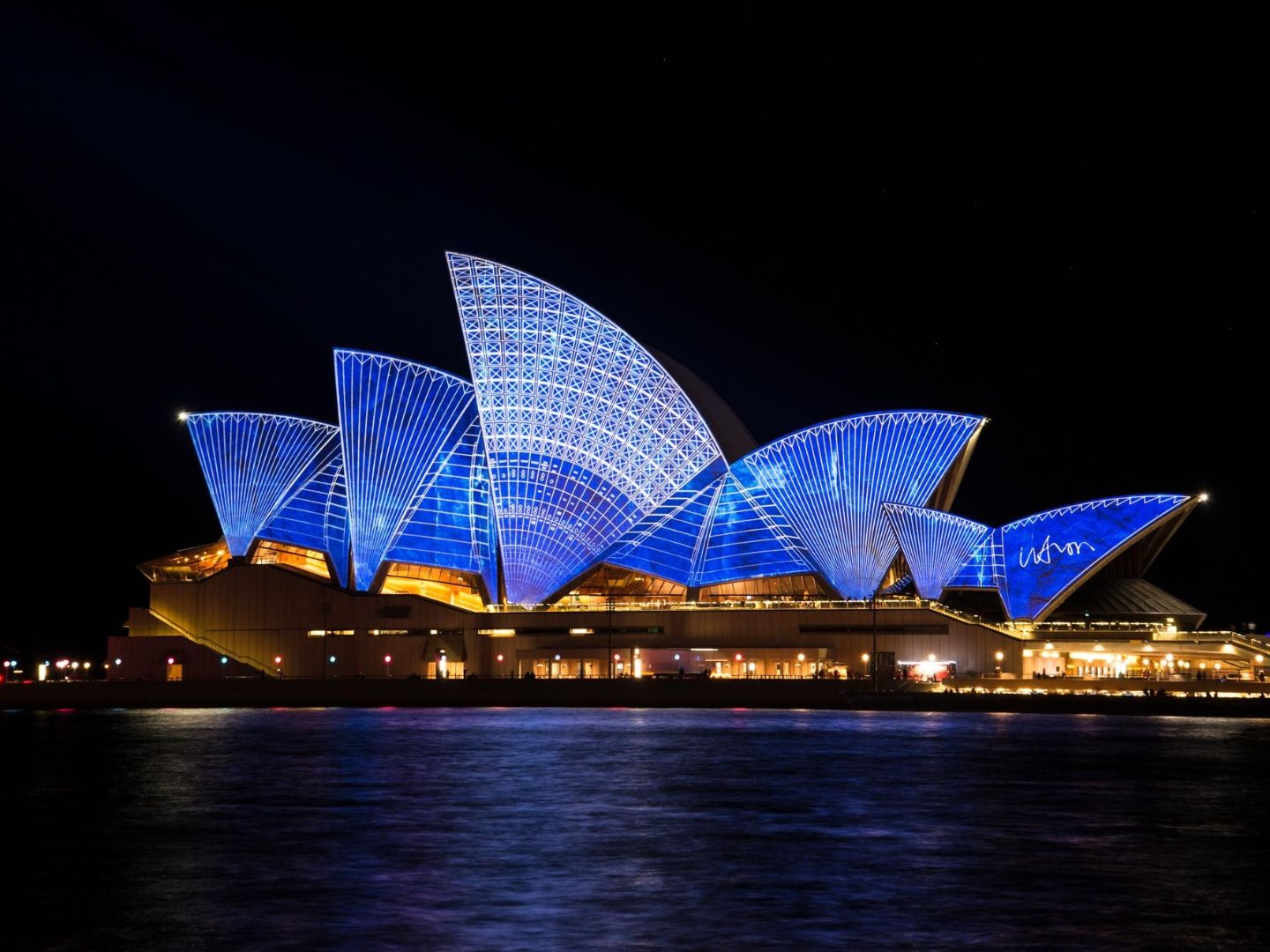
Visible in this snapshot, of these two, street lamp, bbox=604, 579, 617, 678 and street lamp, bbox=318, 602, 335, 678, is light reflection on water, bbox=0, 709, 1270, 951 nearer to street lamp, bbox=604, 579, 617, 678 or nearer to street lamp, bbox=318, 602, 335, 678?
street lamp, bbox=604, 579, 617, 678

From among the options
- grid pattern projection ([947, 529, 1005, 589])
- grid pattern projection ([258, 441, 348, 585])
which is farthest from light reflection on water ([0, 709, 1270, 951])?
grid pattern projection ([258, 441, 348, 585])

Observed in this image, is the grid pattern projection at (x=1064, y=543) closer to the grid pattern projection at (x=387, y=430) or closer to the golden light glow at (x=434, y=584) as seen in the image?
the golden light glow at (x=434, y=584)

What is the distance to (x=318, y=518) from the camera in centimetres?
10581

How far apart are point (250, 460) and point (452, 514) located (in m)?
15.3

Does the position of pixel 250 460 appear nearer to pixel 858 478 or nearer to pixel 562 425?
pixel 562 425

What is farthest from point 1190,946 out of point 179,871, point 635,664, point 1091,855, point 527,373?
point 635,664

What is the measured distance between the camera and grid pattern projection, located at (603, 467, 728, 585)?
341 ft

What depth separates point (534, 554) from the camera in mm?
102938

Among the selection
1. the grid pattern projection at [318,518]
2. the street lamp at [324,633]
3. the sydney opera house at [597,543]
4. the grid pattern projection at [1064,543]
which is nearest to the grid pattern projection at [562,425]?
the sydney opera house at [597,543]

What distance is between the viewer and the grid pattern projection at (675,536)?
341ft

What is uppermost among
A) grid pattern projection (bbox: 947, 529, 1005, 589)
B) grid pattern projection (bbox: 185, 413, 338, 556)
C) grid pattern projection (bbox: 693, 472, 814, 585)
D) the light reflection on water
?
grid pattern projection (bbox: 185, 413, 338, 556)

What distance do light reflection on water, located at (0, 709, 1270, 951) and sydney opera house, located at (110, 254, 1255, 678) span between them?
4176 centimetres

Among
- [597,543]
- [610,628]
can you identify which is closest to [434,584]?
[597,543]

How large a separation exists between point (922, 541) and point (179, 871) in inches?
3046
